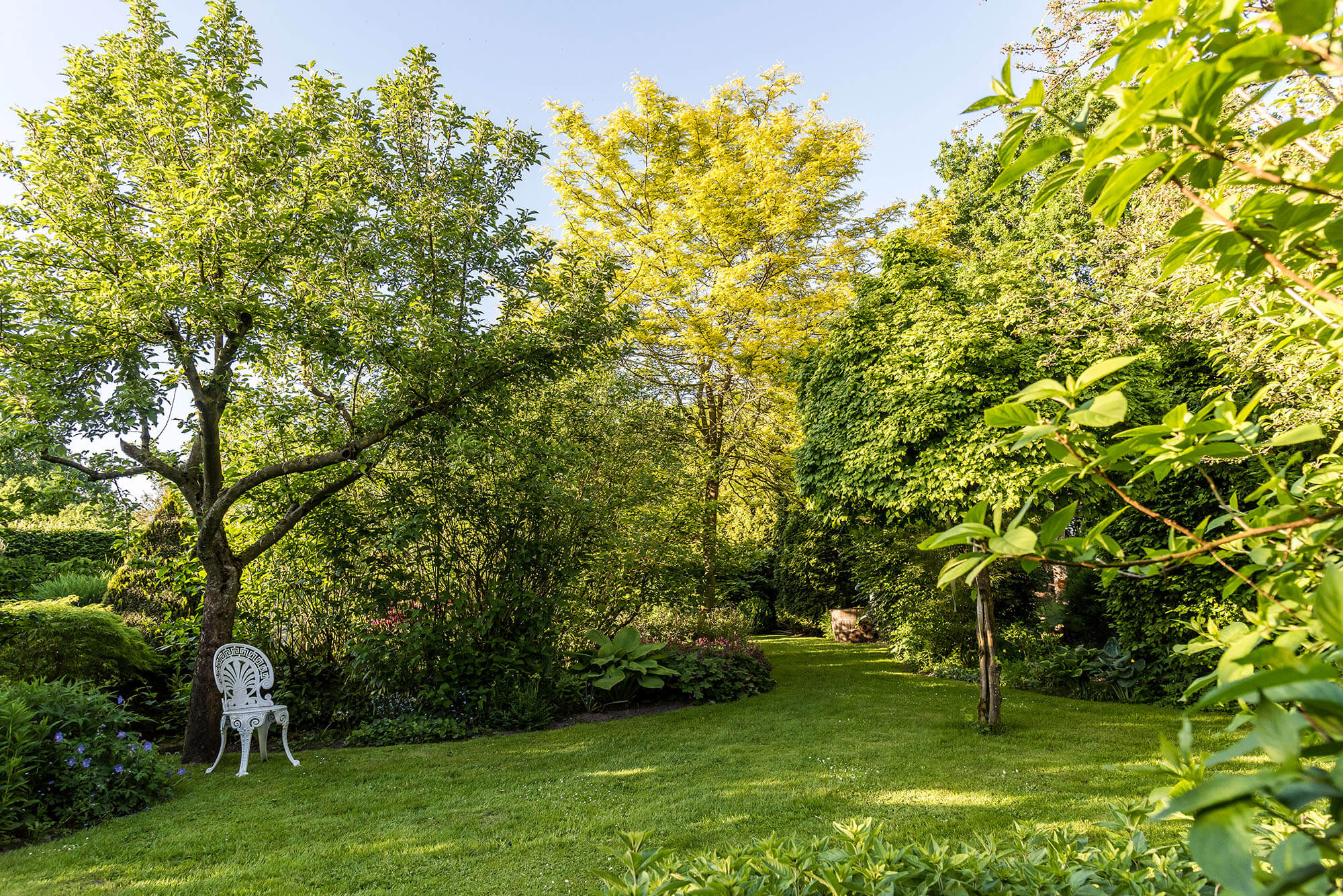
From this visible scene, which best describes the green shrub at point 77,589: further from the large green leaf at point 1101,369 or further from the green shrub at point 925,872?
the large green leaf at point 1101,369

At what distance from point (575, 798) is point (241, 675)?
3.64 meters

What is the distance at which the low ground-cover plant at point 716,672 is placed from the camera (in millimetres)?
8297

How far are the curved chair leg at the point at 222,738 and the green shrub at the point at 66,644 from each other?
4.12 ft

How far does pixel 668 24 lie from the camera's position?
7637 mm

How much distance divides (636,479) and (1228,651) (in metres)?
8.41

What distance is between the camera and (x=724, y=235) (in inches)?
448

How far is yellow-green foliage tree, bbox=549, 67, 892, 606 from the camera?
11.2 metres

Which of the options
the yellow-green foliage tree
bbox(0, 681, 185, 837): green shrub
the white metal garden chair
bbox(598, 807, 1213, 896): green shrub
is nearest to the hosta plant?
the yellow-green foliage tree

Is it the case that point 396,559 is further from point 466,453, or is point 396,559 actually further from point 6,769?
point 6,769

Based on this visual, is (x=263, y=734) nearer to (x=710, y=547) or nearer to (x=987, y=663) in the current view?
(x=710, y=547)

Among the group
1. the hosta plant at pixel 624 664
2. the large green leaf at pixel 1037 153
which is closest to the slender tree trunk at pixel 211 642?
the hosta plant at pixel 624 664

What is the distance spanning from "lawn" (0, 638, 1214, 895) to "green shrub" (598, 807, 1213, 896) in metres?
1.89

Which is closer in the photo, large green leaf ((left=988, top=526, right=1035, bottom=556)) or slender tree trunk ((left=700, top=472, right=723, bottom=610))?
large green leaf ((left=988, top=526, right=1035, bottom=556))

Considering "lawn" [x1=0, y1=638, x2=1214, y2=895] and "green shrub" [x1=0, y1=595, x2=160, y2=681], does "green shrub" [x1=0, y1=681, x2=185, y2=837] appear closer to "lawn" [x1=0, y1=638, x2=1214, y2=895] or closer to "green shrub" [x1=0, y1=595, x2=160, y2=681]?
"lawn" [x1=0, y1=638, x2=1214, y2=895]
